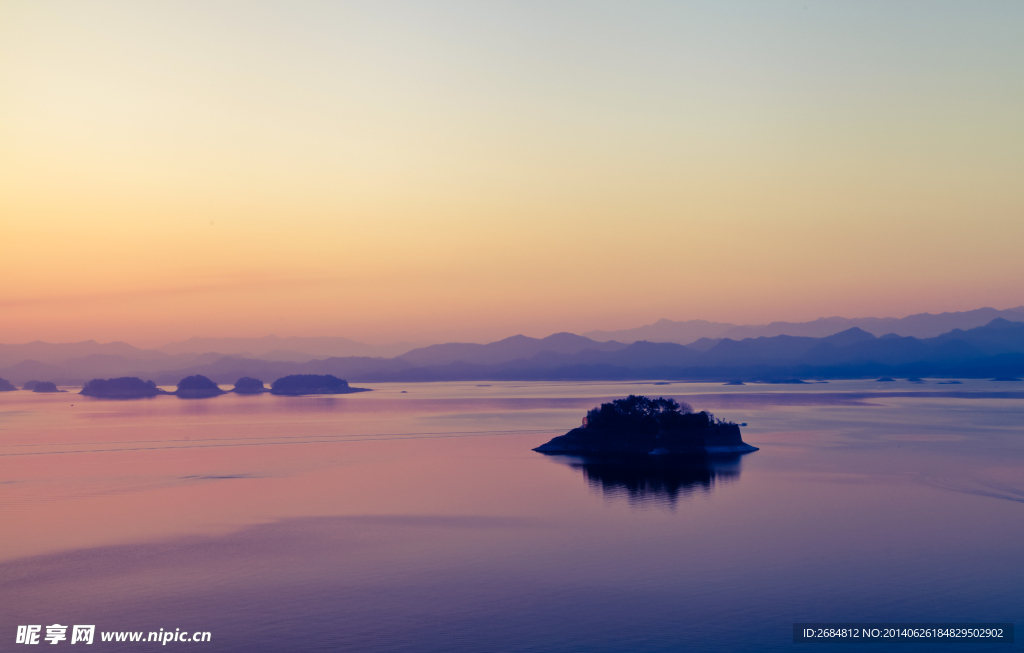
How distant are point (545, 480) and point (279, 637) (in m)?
39.4

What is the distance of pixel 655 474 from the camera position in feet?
221

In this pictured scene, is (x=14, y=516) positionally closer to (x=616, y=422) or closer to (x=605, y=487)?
(x=605, y=487)

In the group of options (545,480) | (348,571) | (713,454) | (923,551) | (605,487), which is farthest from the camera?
(713,454)

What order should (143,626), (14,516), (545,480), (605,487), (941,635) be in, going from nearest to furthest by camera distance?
(941,635) → (143,626) → (14,516) → (605,487) → (545,480)

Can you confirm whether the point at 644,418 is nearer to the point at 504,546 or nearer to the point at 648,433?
the point at 648,433

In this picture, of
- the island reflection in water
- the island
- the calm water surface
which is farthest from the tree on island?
the calm water surface

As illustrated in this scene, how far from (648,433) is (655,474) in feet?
41.8

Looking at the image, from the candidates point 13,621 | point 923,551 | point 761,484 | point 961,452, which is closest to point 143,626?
point 13,621

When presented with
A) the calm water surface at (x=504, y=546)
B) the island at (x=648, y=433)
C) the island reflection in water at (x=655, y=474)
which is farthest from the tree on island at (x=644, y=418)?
the calm water surface at (x=504, y=546)

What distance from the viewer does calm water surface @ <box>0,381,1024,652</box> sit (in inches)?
1109

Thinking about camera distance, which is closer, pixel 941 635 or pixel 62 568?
pixel 941 635

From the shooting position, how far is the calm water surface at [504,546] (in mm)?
28172

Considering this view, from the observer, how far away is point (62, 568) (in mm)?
36312

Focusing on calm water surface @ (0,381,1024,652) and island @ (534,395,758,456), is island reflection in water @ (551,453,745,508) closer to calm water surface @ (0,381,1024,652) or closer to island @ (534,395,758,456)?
calm water surface @ (0,381,1024,652)
